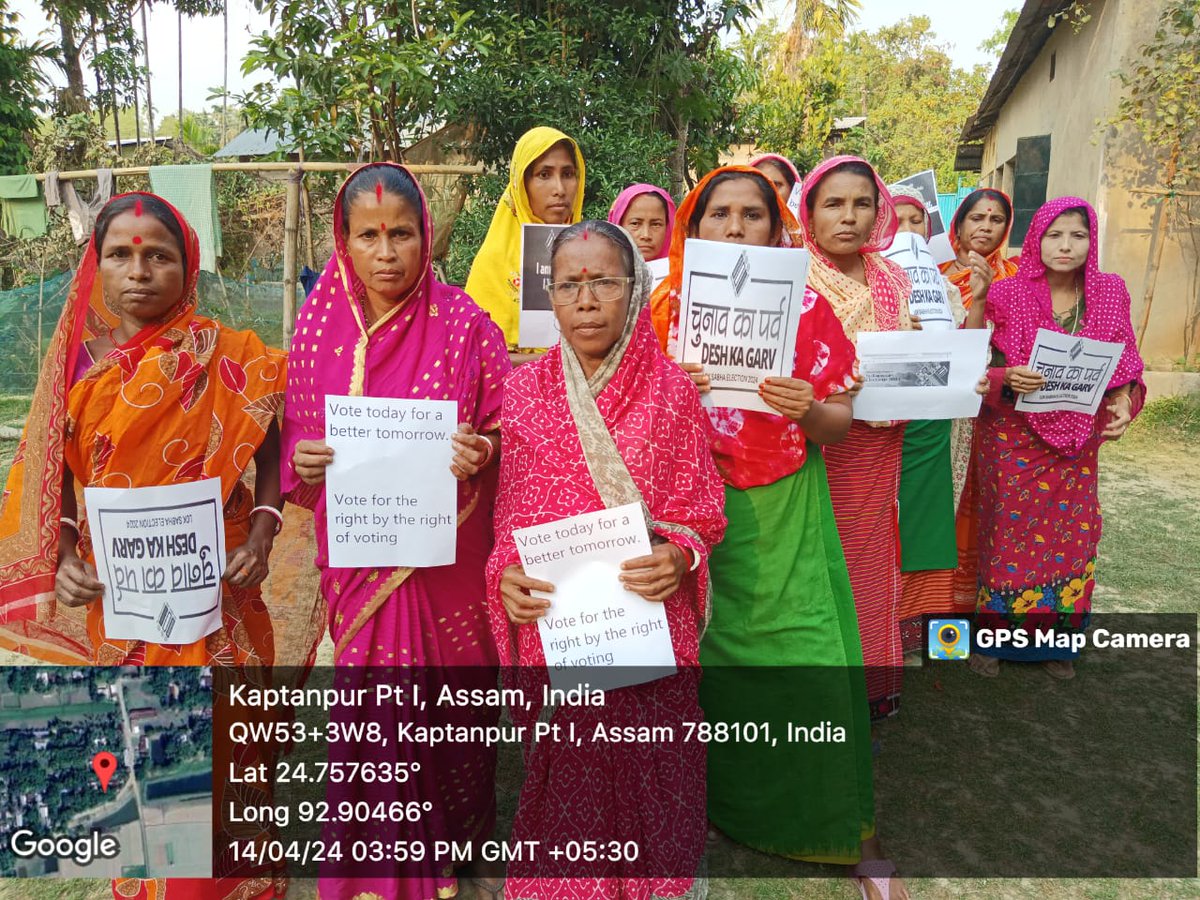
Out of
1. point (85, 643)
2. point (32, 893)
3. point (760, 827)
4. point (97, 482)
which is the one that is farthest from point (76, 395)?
point (760, 827)

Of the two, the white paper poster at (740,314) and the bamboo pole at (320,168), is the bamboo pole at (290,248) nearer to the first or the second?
the bamboo pole at (320,168)

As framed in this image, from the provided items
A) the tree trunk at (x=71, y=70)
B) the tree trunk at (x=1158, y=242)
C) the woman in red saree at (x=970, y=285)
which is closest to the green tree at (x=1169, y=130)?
the tree trunk at (x=1158, y=242)

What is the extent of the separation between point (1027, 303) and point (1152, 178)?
21.5ft

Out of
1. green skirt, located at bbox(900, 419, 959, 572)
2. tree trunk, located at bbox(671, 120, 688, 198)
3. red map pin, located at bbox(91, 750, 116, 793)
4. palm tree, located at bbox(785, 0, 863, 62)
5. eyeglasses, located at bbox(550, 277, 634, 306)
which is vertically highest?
palm tree, located at bbox(785, 0, 863, 62)

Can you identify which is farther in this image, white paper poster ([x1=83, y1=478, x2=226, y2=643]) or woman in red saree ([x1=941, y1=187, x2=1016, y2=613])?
woman in red saree ([x1=941, y1=187, x2=1016, y2=613])

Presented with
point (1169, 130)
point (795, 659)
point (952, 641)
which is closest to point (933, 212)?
point (952, 641)

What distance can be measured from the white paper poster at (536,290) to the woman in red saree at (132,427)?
1089mm

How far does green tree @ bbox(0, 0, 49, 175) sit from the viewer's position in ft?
43.1

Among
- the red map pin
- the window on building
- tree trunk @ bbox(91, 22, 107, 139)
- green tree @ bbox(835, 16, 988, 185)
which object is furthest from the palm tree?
the red map pin

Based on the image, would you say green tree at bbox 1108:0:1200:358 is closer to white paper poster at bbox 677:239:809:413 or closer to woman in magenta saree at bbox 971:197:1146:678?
woman in magenta saree at bbox 971:197:1146:678

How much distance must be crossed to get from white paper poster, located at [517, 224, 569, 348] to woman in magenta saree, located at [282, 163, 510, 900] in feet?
2.54

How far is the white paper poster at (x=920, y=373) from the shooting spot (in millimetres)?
2990

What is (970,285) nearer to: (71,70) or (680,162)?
(680,162)

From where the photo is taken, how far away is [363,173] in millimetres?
2328
